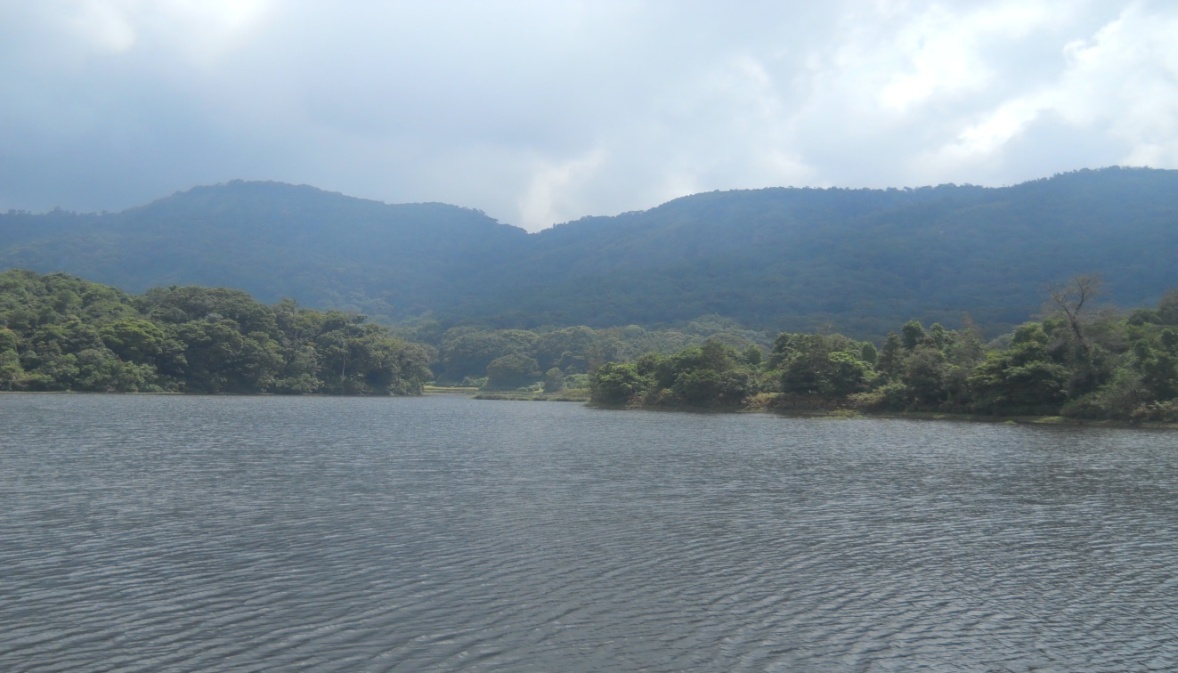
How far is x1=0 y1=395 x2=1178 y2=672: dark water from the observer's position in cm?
1130

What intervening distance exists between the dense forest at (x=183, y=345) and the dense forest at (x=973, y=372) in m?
54.2

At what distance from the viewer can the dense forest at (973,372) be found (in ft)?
194

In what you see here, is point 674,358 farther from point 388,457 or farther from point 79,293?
point 79,293

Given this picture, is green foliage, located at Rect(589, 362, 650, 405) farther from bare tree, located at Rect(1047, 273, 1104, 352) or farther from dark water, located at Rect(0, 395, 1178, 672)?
dark water, located at Rect(0, 395, 1178, 672)

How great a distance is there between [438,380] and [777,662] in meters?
176

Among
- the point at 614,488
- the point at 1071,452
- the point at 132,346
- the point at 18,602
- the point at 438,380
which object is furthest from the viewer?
the point at 438,380

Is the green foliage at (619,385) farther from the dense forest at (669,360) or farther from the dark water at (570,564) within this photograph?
the dark water at (570,564)

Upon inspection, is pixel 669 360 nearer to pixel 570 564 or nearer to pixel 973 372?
pixel 973 372

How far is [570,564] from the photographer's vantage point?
52.5 feet

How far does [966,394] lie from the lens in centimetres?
6856

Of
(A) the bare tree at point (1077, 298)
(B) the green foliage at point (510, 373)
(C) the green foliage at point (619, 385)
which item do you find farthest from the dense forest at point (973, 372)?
(B) the green foliage at point (510, 373)

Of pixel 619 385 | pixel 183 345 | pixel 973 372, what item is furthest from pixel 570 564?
pixel 183 345

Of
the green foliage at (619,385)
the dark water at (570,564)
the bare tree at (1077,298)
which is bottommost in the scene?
the dark water at (570,564)

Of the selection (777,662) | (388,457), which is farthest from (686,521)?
(388,457)
